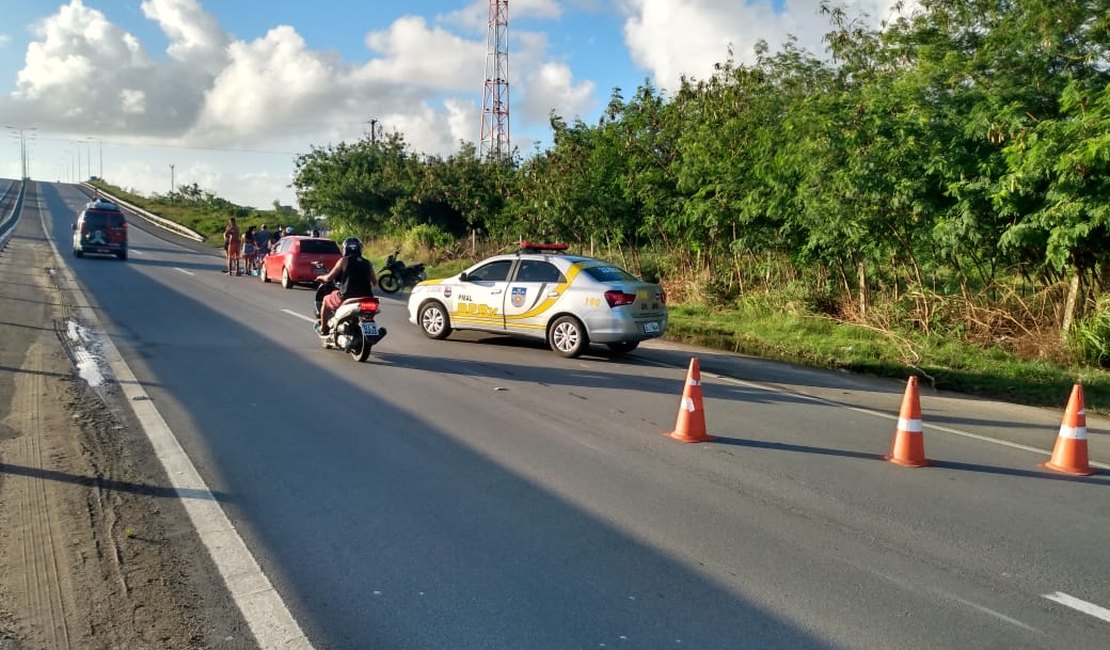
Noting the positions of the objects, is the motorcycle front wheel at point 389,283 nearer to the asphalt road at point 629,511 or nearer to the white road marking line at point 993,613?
the asphalt road at point 629,511

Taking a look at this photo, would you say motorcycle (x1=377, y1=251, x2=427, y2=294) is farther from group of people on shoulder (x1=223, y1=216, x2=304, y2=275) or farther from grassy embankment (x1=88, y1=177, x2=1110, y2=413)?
grassy embankment (x1=88, y1=177, x2=1110, y2=413)

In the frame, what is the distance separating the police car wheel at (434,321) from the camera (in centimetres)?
1445

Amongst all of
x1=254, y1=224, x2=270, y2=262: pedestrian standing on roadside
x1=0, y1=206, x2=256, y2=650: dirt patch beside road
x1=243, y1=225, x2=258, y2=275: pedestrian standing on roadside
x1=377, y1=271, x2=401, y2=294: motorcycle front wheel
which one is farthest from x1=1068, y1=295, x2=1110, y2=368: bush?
x1=254, y1=224, x2=270, y2=262: pedestrian standing on roadside

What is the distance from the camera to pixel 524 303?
13547mm

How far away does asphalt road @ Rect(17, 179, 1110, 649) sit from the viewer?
425 centimetres

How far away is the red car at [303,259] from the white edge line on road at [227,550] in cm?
1540

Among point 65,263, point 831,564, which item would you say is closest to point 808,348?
point 831,564

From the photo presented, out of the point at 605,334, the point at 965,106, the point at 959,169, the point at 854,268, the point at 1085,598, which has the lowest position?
the point at 1085,598

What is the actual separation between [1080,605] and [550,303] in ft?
30.5

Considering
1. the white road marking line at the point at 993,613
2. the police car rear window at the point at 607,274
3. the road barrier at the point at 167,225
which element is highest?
the road barrier at the point at 167,225

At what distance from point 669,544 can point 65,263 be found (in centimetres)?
2726

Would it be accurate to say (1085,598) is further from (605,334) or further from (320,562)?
(605,334)

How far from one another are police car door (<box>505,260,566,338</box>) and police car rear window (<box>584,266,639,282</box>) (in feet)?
1.49

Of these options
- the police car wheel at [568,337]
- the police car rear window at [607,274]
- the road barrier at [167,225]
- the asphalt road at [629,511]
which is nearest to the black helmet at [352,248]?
the asphalt road at [629,511]
